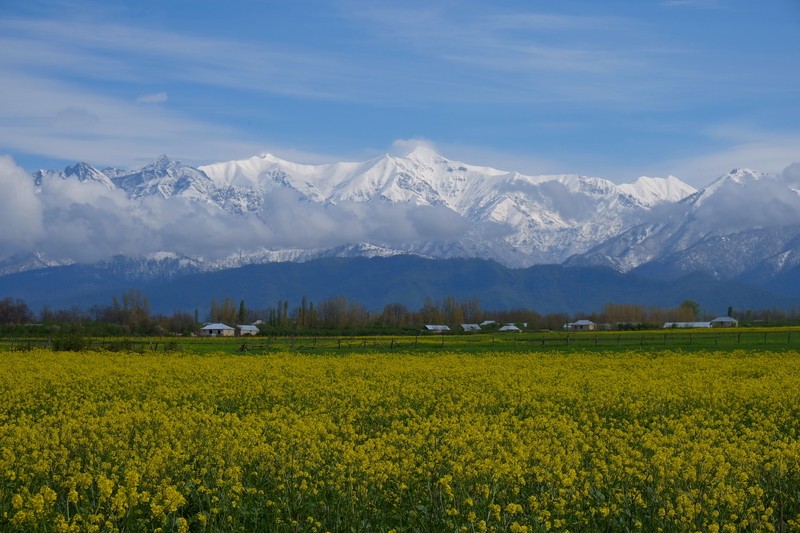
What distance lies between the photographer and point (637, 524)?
12.8 m

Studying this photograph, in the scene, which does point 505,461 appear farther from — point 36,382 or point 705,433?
point 36,382

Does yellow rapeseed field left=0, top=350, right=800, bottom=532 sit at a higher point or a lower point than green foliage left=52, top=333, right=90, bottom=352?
lower

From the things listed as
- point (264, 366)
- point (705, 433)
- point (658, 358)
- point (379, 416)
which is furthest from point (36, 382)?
point (658, 358)

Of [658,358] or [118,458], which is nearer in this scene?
[118,458]

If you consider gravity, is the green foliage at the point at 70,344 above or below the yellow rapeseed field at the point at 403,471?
above

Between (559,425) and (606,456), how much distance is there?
1.90 meters

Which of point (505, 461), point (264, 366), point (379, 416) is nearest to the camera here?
point (505, 461)

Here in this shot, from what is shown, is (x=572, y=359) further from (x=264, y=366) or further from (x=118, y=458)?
(x=118, y=458)

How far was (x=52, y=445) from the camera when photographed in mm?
16734

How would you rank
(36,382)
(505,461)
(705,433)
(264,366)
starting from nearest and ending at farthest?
(505,461)
(705,433)
(36,382)
(264,366)

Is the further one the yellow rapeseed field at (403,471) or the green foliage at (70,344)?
the green foliage at (70,344)

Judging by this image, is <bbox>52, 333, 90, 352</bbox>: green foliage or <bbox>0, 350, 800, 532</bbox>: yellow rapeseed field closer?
<bbox>0, 350, 800, 532</bbox>: yellow rapeseed field

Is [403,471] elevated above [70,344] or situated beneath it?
situated beneath

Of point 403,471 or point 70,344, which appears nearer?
point 403,471
